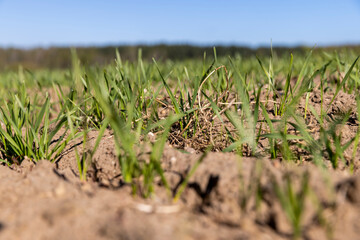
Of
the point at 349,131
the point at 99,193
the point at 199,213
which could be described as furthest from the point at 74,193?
the point at 349,131

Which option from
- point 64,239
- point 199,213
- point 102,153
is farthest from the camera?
point 102,153

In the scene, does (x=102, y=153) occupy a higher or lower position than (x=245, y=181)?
lower

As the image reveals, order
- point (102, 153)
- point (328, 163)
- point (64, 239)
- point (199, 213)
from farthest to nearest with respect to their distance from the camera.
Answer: point (102, 153) < point (328, 163) < point (199, 213) < point (64, 239)

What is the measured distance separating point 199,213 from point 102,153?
605 millimetres

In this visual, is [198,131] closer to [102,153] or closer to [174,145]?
[174,145]

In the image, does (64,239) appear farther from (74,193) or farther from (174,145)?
(174,145)

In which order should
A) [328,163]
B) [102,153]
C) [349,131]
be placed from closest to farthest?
[328,163]
[102,153]
[349,131]

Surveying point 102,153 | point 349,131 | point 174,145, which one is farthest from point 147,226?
point 349,131

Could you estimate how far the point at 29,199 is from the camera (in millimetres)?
818

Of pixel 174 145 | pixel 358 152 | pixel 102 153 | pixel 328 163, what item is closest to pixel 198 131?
pixel 174 145

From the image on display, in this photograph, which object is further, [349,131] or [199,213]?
[349,131]

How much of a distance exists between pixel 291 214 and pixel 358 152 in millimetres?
742

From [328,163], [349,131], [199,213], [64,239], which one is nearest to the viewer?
[64,239]

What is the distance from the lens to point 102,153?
1255mm
